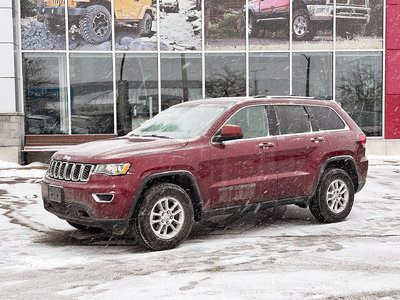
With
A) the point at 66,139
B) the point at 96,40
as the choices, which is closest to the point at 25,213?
the point at 66,139

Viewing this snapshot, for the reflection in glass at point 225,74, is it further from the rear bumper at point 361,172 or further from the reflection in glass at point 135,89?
the rear bumper at point 361,172

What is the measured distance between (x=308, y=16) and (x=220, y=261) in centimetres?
1466

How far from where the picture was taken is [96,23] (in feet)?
58.5

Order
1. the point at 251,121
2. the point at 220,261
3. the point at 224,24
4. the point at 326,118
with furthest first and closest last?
the point at 224,24
the point at 326,118
the point at 251,121
the point at 220,261

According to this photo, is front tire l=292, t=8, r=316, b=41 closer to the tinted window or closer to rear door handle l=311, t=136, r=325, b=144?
rear door handle l=311, t=136, r=325, b=144

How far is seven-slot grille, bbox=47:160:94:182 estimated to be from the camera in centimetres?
608

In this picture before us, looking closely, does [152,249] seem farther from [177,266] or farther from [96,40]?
[96,40]

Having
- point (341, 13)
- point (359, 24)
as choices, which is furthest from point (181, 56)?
point (359, 24)

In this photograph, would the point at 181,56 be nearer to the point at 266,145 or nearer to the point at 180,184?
the point at 266,145

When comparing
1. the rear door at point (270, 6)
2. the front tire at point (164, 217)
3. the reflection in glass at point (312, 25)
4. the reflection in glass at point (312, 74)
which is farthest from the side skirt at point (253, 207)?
the rear door at point (270, 6)

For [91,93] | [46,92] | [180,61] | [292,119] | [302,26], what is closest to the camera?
[292,119]

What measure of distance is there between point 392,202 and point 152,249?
5141 millimetres

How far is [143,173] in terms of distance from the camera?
6.02 m

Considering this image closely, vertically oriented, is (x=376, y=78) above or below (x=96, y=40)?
below
